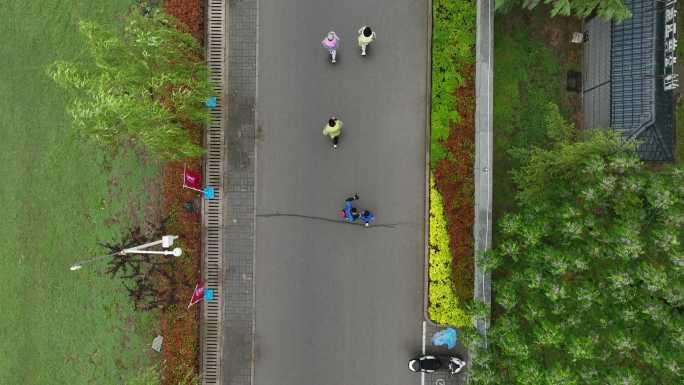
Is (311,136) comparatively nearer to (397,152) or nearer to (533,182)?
(397,152)

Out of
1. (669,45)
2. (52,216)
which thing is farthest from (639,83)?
(52,216)

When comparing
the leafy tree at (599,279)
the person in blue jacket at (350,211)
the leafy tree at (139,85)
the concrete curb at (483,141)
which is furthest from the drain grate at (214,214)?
the leafy tree at (599,279)

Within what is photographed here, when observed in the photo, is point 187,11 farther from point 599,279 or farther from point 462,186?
point 599,279

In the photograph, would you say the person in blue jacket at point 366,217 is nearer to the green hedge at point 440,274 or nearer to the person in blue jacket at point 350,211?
the person in blue jacket at point 350,211

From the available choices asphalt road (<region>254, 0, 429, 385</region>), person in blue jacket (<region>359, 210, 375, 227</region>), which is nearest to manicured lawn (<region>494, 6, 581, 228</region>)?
asphalt road (<region>254, 0, 429, 385</region>)

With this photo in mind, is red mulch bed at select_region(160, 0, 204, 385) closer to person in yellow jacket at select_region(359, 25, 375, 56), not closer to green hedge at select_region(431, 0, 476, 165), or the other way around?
person in yellow jacket at select_region(359, 25, 375, 56)
